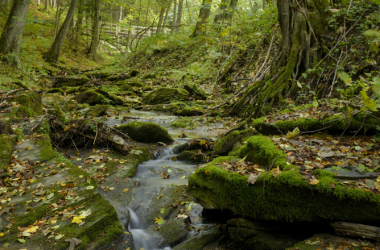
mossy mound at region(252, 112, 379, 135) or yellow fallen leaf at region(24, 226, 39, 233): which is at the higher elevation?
mossy mound at region(252, 112, 379, 135)

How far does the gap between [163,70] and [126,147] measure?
13.6 m

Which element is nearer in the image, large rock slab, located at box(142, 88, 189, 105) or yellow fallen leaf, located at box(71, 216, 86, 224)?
yellow fallen leaf, located at box(71, 216, 86, 224)

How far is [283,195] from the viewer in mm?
2869

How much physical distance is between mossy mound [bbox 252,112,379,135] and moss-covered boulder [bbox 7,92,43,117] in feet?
19.4

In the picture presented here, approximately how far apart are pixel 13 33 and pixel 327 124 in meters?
15.4

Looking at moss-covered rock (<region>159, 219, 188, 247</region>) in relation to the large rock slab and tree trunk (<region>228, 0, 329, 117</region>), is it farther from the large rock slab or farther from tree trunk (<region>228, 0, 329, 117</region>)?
the large rock slab

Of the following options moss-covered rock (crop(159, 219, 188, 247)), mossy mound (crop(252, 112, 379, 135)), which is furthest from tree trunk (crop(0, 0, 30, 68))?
mossy mound (crop(252, 112, 379, 135))

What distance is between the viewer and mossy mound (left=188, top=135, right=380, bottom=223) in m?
2.52

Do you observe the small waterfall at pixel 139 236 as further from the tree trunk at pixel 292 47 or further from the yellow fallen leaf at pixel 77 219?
the tree trunk at pixel 292 47

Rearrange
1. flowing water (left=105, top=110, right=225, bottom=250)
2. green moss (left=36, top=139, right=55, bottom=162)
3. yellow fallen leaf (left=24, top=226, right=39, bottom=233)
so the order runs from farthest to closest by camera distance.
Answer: green moss (left=36, top=139, right=55, bottom=162) < flowing water (left=105, top=110, right=225, bottom=250) < yellow fallen leaf (left=24, top=226, right=39, bottom=233)

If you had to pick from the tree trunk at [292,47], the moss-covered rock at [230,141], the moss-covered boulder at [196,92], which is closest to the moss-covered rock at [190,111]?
the moss-covered boulder at [196,92]

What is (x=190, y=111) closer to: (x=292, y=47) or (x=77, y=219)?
(x=292, y=47)

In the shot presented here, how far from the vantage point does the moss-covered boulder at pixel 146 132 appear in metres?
7.40

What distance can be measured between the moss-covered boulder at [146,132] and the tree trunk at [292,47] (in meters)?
2.79
